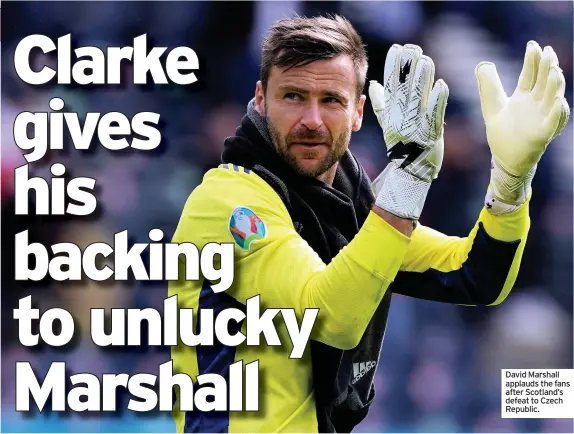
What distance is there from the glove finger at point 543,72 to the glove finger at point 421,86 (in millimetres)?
314

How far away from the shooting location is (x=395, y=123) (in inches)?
107

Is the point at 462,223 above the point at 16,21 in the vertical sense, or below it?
below

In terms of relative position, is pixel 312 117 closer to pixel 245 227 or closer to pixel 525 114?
pixel 245 227

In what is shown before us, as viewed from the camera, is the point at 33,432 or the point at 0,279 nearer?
the point at 33,432

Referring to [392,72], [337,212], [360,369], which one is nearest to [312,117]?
[337,212]

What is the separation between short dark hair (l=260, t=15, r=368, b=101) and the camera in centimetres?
307

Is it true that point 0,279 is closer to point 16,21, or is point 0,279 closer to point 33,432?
point 33,432

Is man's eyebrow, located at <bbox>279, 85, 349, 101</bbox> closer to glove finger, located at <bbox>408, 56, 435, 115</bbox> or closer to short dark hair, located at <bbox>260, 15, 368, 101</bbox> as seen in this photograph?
short dark hair, located at <bbox>260, 15, 368, 101</bbox>

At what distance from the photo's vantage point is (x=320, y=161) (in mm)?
3094

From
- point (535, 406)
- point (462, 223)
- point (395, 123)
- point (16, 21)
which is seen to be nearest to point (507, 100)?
point (395, 123)

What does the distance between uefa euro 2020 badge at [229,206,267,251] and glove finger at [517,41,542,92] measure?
2.76ft

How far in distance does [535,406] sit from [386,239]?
155 centimetres

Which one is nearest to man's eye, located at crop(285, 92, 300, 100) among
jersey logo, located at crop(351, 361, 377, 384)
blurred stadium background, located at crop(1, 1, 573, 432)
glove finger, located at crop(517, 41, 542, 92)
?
glove finger, located at crop(517, 41, 542, 92)

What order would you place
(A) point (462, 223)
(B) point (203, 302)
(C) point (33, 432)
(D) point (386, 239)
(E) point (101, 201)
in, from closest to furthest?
(D) point (386, 239)
(B) point (203, 302)
(C) point (33, 432)
(E) point (101, 201)
(A) point (462, 223)
